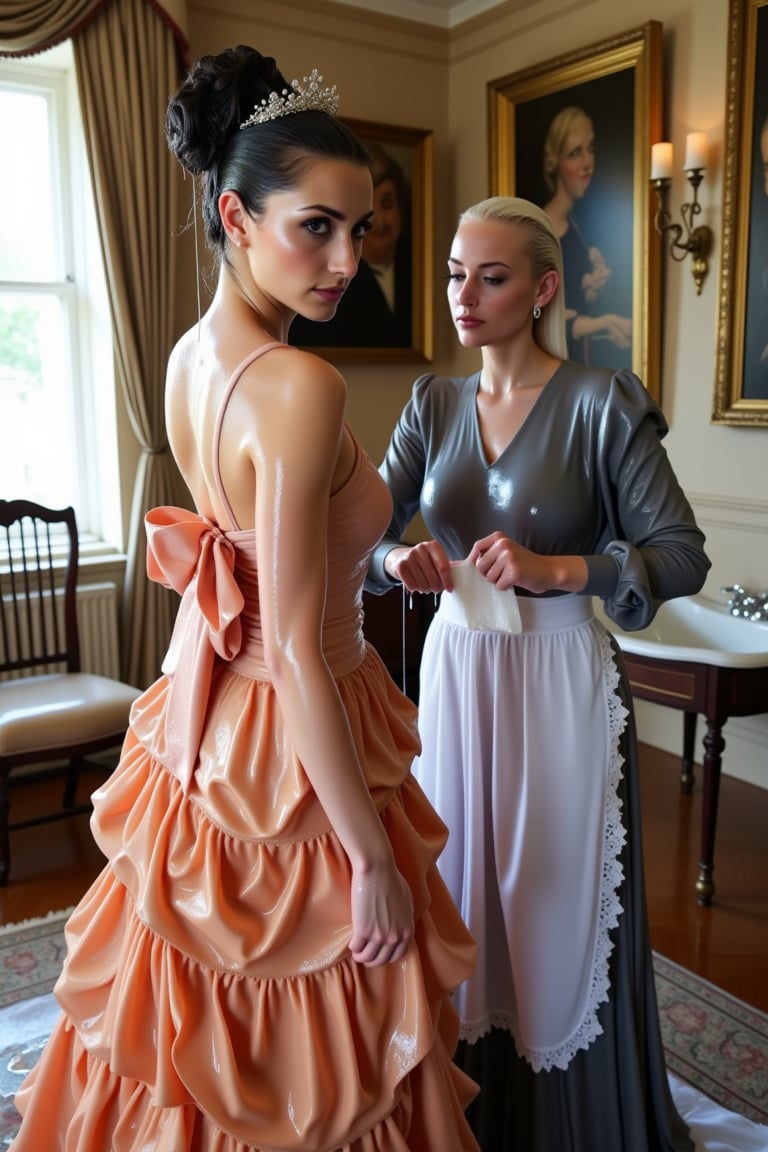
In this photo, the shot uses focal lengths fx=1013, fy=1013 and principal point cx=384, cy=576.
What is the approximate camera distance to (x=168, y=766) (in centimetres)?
124

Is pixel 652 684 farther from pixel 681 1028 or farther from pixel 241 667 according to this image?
pixel 241 667

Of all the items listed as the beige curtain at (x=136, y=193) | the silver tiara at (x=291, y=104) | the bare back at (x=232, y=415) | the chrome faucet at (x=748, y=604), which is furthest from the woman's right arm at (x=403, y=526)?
the beige curtain at (x=136, y=193)

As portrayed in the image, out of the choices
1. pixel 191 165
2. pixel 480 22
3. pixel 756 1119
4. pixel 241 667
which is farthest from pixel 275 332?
pixel 480 22

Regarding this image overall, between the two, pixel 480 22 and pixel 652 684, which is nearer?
pixel 652 684

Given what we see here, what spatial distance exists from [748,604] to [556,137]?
6.45ft

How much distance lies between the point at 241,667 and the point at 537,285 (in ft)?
2.62

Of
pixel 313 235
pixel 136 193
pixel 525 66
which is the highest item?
pixel 525 66

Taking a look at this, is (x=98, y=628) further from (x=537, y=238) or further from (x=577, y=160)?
(x=537, y=238)

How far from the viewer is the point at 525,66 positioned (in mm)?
4105

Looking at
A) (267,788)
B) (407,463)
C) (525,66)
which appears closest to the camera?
(267,788)

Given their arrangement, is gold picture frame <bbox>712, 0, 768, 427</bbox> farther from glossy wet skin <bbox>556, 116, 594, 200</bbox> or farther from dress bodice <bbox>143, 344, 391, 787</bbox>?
dress bodice <bbox>143, 344, 391, 787</bbox>

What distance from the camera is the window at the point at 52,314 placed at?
3762 mm

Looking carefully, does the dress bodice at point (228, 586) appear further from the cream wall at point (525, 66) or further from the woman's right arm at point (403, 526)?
the cream wall at point (525, 66)

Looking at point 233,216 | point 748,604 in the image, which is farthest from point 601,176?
point 233,216
